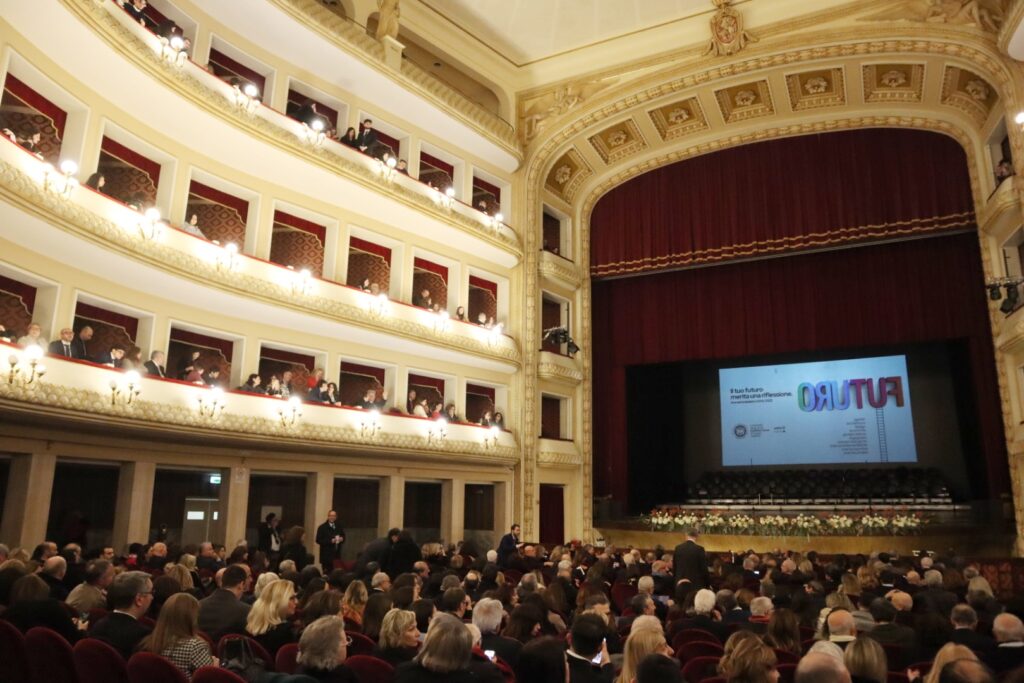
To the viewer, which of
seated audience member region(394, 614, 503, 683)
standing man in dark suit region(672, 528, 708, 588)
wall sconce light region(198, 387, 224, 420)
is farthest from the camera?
wall sconce light region(198, 387, 224, 420)

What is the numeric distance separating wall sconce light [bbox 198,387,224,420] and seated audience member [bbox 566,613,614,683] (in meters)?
8.99

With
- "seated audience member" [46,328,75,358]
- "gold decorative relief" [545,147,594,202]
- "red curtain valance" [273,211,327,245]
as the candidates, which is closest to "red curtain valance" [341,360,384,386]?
"red curtain valance" [273,211,327,245]

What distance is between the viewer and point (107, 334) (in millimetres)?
11578

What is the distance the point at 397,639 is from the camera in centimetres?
394

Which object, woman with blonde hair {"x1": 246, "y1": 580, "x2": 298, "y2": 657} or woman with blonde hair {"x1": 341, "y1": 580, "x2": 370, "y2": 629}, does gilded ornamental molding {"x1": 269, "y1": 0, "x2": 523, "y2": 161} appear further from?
woman with blonde hair {"x1": 246, "y1": 580, "x2": 298, "y2": 657}

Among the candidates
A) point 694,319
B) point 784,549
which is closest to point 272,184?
point 694,319

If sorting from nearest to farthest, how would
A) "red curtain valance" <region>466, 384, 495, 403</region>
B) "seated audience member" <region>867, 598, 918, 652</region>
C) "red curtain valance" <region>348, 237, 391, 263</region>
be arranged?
1. "seated audience member" <region>867, 598, 918, 652</region>
2. "red curtain valance" <region>348, 237, 391, 263</region>
3. "red curtain valance" <region>466, 384, 495, 403</region>

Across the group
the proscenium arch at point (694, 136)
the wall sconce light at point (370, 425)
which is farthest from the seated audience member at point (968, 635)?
the proscenium arch at point (694, 136)

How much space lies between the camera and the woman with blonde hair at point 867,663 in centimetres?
339

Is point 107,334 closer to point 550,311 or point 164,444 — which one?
point 164,444

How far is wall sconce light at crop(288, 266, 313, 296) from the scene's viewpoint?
43.1 ft

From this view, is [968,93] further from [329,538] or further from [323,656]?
[323,656]

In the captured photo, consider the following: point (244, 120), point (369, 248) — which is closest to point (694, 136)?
point (369, 248)

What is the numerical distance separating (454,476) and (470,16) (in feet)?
33.4
